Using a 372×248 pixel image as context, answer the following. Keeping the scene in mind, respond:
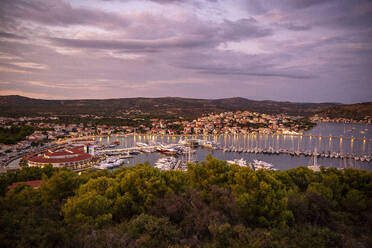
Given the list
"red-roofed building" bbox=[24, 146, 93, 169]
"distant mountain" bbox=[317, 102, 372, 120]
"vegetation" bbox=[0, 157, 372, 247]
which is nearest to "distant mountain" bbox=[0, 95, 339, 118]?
"distant mountain" bbox=[317, 102, 372, 120]

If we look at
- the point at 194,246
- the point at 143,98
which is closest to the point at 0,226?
the point at 194,246

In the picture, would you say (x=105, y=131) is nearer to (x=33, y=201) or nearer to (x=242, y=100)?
(x=33, y=201)

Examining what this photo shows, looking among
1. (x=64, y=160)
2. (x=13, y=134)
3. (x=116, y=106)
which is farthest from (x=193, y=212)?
(x=116, y=106)

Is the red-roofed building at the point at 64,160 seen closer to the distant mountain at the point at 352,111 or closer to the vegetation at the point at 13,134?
the vegetation at the point at 13,134

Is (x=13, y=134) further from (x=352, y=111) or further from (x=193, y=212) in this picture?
(x=352, y=111)

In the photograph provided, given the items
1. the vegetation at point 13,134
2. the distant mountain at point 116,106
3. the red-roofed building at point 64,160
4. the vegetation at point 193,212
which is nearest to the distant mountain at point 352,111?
the distant mountain at point 116,106

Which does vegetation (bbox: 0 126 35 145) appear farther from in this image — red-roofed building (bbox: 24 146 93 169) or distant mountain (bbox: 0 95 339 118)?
distant mountain (bbox: 0 95 339 118)
